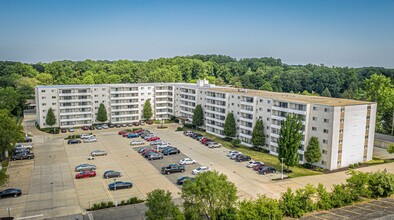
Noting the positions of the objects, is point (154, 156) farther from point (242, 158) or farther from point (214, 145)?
point (242, 158)

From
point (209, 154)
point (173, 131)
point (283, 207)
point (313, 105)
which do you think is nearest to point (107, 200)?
point (283, 207)

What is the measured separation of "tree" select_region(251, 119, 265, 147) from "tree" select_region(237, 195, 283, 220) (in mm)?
27174

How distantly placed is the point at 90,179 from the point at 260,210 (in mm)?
24935

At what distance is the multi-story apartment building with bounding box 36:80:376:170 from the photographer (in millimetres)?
48688

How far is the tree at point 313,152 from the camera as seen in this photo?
4816 cm

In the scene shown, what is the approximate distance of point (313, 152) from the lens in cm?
4822

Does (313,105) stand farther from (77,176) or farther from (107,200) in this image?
(77,176)

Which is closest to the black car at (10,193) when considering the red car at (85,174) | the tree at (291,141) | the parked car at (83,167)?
the red car at (85,174)

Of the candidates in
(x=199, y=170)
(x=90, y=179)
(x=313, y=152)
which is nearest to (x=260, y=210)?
(x=199, y=170)

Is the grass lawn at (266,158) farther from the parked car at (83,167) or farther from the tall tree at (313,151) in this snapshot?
the parked car at (83,167)

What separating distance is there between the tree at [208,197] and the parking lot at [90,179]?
9.75 metres

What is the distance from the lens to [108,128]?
77.8 metres

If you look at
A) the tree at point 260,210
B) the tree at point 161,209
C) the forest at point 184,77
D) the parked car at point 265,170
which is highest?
the forest at point 184,77

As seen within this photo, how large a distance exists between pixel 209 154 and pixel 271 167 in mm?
12317
